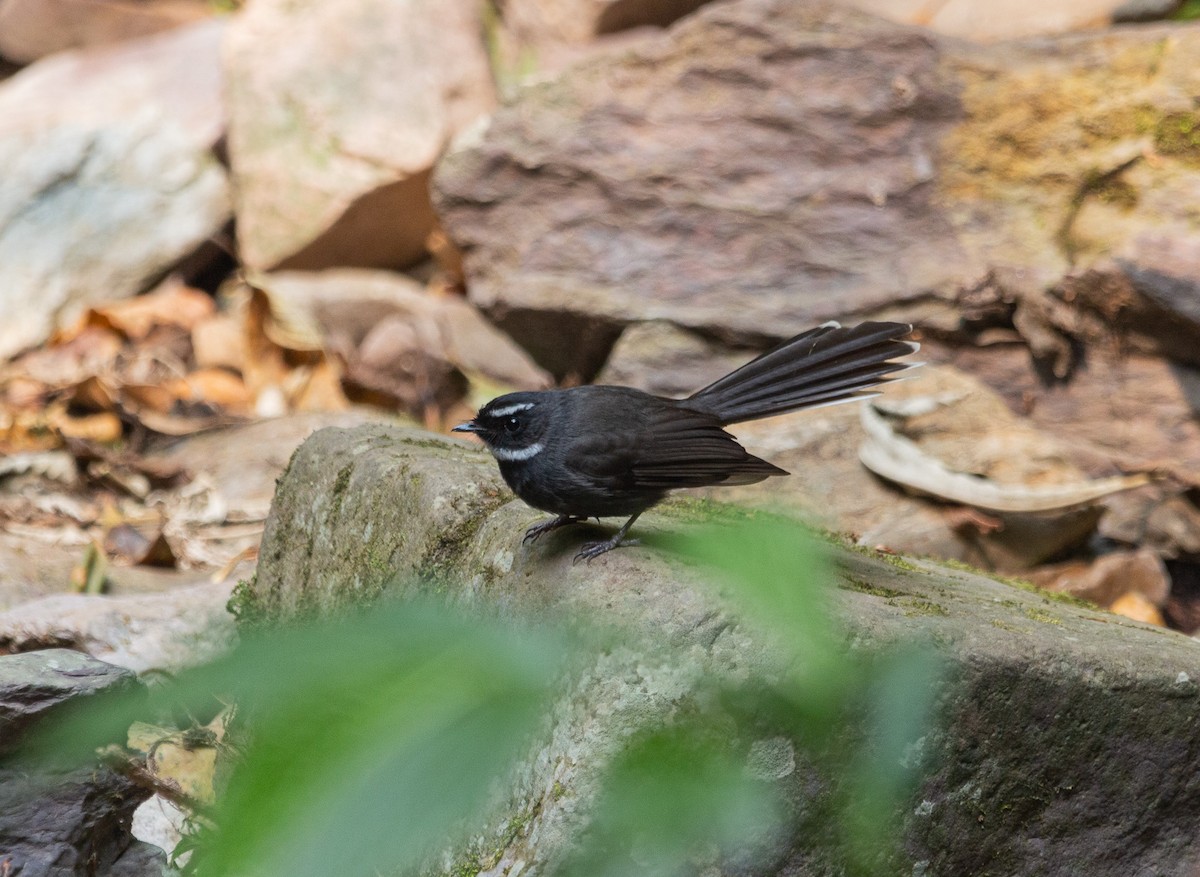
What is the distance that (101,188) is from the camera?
9289mm

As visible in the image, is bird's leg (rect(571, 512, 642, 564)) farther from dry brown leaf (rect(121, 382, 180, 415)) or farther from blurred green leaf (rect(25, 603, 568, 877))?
dry brown leaf (rect(121, 382, 180, 415))

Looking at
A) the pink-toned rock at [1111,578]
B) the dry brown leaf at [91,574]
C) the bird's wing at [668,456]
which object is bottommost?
the pink-toned rock at [1111,578]

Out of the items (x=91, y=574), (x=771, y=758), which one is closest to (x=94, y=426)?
(x=91, y=574)

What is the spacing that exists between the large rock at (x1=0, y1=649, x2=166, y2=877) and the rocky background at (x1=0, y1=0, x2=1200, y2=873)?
110cm

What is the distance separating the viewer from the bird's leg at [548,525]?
293 cm

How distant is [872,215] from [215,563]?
4.17m

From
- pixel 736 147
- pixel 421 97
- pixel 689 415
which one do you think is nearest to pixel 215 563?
pixel 689 415

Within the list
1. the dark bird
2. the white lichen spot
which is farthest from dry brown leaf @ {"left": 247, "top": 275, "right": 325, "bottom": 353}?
the white lichen spot

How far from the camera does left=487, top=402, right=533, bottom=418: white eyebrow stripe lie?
308 centimetres

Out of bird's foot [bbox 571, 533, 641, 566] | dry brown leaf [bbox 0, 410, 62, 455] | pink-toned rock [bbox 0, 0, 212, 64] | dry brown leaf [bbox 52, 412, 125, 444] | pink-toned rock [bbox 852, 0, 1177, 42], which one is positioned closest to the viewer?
bird's foot [bbox 571, 533, 641, 566]

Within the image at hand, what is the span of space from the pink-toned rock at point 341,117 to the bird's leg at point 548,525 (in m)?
6.40

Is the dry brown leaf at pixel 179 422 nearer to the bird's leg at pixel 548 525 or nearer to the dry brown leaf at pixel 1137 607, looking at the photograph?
the bird's leg at pixel 548 525

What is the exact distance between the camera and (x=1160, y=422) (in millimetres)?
5996

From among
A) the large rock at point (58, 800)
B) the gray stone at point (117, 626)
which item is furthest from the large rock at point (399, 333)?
the large rock at point (58, 800)
